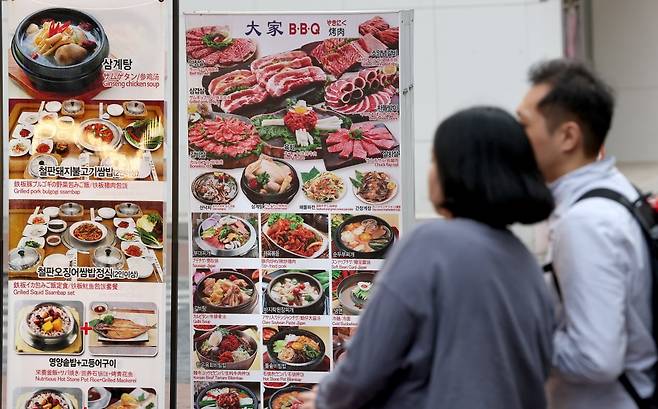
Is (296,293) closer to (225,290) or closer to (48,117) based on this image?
(225,290)

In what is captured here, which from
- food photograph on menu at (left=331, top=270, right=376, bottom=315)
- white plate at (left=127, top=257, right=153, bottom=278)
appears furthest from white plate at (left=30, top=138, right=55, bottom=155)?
food photograph on menu at (left=331, top=270, right=376, bottom=315)

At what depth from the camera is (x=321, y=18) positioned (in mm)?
4492

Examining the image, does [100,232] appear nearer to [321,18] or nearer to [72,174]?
[72,174]

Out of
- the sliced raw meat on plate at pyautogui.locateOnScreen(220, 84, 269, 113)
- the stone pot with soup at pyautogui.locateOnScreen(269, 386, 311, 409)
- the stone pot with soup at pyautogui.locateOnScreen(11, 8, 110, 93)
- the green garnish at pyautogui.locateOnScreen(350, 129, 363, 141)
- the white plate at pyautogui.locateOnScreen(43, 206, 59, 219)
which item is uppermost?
the stone pot with soup at pyautogui.locateOnScreen(11, 8, 110, 93)

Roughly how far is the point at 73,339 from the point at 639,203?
9.54 ft

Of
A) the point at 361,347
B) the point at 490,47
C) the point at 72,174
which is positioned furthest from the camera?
the point at 490,47

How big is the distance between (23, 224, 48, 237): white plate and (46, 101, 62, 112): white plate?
53cm

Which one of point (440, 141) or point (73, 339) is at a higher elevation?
point (440, 141)

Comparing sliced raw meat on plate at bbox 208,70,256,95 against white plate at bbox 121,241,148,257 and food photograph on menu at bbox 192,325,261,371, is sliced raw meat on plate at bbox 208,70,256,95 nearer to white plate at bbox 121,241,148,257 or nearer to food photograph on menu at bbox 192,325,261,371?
white plate at bbox 121,241,148,257

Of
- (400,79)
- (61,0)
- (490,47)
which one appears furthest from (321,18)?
(490,47)

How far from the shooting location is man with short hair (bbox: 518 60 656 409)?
7.42ft

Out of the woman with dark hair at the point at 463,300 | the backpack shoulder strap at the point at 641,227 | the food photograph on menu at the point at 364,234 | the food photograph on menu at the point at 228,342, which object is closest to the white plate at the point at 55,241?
the food photograph on menu at the point at 228,342

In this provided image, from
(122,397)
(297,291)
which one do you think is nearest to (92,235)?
(122,397)

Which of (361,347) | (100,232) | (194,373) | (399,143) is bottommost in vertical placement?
(194,373)
